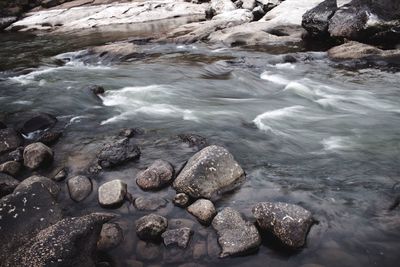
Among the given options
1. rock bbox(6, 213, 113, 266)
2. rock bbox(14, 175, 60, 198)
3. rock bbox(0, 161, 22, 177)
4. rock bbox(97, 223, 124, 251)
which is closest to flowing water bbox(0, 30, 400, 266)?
rock bbox(97, 223, 124, 251)

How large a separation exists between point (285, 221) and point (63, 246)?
260cm

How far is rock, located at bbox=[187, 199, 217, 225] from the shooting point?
4848mm

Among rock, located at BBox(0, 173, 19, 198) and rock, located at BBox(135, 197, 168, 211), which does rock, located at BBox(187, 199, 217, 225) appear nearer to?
rock, located at BBox(135, 197, 168, 211)

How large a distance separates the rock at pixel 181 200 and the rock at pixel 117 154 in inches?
62.7

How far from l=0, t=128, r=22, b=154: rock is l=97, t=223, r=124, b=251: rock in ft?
11.4

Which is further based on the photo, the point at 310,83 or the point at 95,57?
the point at 95,57

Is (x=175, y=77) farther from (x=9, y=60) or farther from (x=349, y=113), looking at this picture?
(x=9, y=60)

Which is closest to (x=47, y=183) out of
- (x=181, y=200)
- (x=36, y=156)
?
(x=36, y=156)

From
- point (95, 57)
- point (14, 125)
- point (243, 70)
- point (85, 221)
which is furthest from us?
point (95, 57)

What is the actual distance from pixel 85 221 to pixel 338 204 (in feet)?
11.5

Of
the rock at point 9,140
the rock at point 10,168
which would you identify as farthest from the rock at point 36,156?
the rock at point 9,140

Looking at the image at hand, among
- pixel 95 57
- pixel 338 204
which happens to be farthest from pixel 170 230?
pixel 95 57

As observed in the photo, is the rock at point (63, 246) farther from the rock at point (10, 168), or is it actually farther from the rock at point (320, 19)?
the rock at point (320, 19)

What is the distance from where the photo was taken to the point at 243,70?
39.4 feet
